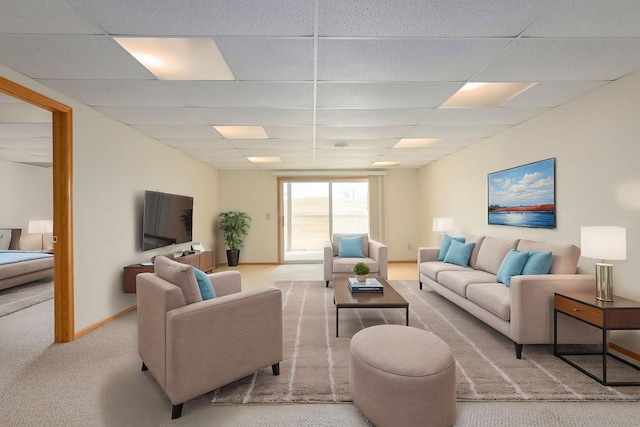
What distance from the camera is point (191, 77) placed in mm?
2584

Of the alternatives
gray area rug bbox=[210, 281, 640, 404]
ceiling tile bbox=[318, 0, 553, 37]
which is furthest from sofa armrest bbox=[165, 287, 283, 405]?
ceiling tile bbox=[318, 0, 553, 37]

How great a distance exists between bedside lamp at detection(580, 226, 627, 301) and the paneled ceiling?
4.29 ft

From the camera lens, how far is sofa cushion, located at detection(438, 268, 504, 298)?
3.48m

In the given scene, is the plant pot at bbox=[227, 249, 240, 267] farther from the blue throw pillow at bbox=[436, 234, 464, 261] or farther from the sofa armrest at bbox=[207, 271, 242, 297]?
the blue throw pillow at bbox=[436, 234, 464, 261]

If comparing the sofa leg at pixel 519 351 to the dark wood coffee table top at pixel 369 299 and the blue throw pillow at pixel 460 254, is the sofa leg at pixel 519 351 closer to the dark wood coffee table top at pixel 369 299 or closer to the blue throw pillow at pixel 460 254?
the dark wood coffee table top at pixel 369 299

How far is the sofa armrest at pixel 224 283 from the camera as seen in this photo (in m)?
2.91

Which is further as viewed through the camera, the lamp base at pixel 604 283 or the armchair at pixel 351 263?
the armchair at pixel 351 263

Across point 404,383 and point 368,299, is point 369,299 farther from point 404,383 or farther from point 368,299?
point 404,383

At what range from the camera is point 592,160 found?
2.91 meters

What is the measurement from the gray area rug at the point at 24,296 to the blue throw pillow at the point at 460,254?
6060 millimetres

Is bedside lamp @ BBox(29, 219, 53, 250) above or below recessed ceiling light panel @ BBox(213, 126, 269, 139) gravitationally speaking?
below

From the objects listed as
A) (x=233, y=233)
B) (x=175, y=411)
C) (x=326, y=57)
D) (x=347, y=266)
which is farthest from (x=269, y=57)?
(x=233, y=233)

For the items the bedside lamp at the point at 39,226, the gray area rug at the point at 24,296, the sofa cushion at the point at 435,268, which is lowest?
the gray area rug at the point at 24,296

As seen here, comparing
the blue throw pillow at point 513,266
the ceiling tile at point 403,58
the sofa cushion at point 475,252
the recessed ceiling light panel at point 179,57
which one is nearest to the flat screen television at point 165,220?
the recessed ceiling light panel at point 179,57
